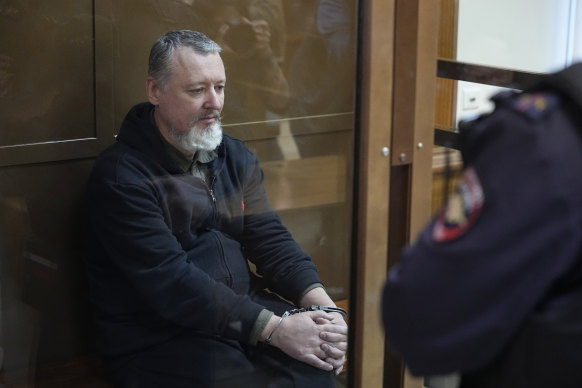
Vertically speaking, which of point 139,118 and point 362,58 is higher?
point 362,58

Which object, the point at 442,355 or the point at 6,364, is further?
the point at 6,364

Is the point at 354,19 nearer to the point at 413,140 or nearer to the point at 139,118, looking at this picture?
the point at 413,140

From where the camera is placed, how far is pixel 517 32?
2.82 meters

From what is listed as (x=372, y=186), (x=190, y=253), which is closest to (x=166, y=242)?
(x=190, y=253)

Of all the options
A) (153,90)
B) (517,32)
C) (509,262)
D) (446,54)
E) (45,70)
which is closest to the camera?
(509,262)

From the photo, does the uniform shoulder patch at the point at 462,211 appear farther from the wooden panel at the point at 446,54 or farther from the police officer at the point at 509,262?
the wooden panel at the point at 446,54

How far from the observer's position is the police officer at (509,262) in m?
1.13

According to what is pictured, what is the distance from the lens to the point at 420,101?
90.2 inches

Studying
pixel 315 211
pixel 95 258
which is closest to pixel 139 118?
pixel 95 258

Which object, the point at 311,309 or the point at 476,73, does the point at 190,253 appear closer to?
the point at 311,309

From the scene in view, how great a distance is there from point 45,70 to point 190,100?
0.32 m

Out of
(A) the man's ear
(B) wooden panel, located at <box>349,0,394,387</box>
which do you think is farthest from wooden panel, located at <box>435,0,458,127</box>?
(A) the man's ear

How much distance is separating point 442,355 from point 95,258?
0.99 meters

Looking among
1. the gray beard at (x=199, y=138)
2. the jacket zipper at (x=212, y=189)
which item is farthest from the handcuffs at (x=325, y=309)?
the gray beard at (x=199, y=138)
